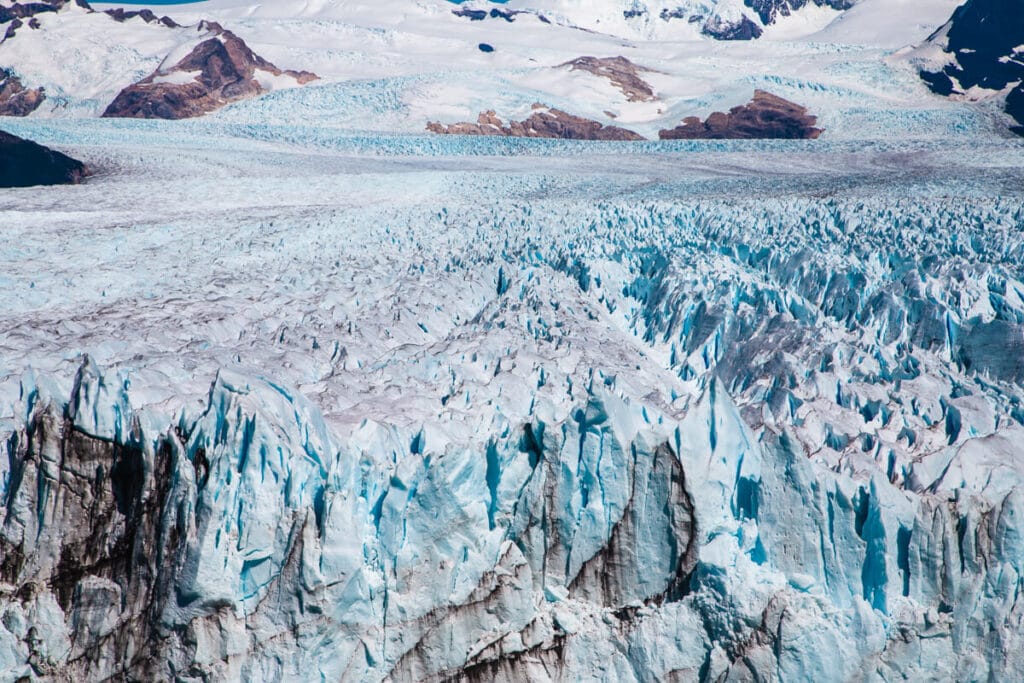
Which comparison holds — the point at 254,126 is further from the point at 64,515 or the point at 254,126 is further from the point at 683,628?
the point at 683,628

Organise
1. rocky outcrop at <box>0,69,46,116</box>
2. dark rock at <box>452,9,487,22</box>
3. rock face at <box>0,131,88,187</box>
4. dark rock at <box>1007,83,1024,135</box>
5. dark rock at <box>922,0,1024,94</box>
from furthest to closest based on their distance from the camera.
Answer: dark rock at <box>452,9,487,22</box> < rocky outcrop at <box>0,69,46,116</box> < dark rock at <box>922,0,1024,94</box> < dark rock at <box>1007,83,1024,135</box> < rock face at <box>0,131,88,187</box>

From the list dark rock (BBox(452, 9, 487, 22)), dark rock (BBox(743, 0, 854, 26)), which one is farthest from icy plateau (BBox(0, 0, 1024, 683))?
dark rock (BBox(743, 0, 854, 26))

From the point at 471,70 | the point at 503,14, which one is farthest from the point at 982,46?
the point at 503,14

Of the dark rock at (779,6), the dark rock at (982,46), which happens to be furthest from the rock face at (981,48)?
the dark rock at (779,6)

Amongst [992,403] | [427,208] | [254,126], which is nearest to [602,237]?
[427,208]

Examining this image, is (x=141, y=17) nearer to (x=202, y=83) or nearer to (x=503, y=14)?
(x=202, y=83)

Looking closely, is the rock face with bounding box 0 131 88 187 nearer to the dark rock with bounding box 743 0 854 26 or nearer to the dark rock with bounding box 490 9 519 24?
the dark rock with bounding box 490 9 519 24
